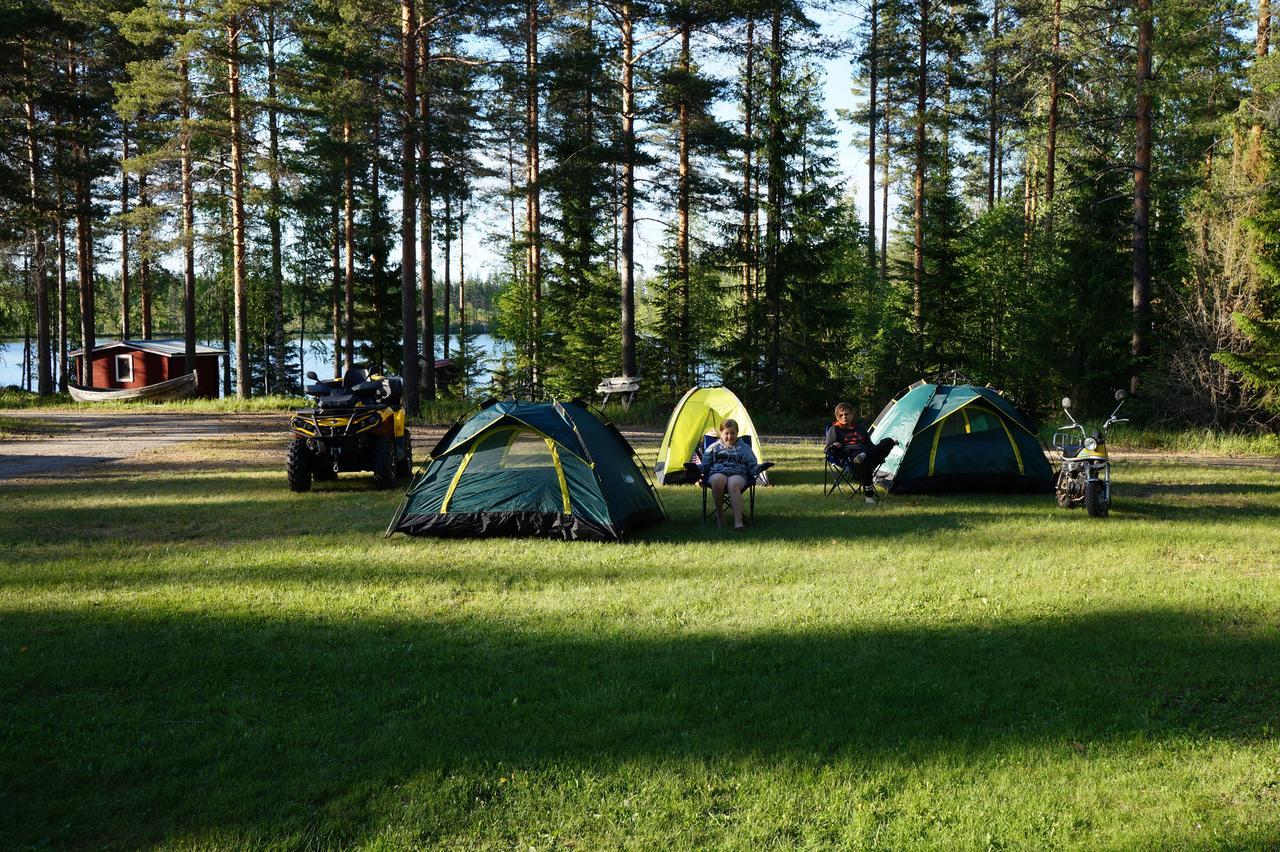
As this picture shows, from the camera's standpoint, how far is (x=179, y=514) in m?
10.1

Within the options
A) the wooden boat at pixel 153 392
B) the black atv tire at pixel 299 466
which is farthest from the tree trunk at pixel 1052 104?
the wooden boat at pixel 153 392

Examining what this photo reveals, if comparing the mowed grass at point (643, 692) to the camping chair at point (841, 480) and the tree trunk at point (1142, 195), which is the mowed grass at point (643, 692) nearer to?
the camping chair at point (841, 480)

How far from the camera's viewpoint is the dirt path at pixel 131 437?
1477 centimetres

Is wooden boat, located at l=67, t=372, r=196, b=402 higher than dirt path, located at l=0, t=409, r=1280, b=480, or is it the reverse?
wooden boat, located at l=67, t=372, r=196, b=402

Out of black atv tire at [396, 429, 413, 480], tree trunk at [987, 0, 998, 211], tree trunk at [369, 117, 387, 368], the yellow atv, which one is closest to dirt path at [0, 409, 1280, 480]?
black atv tire at [396, 429, 413, 480]

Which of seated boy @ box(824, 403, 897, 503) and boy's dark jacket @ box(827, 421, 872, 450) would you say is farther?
boy's dark jacket @ box(827, 421, 872, 450)

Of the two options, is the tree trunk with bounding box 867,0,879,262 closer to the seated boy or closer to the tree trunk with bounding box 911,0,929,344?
the tree trunk with bounding box 911,0,929,344

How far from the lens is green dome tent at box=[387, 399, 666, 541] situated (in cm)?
860

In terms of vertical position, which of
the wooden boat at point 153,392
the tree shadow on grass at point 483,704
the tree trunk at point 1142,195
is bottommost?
the tree shadow on grass at point 483,704

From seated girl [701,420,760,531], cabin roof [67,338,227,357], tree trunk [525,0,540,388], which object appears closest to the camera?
seated girl [701,420,760,531]

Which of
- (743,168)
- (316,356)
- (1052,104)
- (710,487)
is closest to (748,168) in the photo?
(743,168)

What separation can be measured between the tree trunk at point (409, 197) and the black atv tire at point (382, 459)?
28.7ft

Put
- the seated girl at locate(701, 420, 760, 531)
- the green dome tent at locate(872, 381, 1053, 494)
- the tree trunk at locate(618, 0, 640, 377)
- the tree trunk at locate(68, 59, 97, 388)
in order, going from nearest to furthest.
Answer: the seated girl at locate(701, 420, 760, 531) < the green dome tent at locate(872, 381, 1053, 494) < the tree trunk at locate(618, 0, 640, 377) < the tree trunk at locate(68, 59, 97, 388)

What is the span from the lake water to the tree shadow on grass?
27455 millimetres
